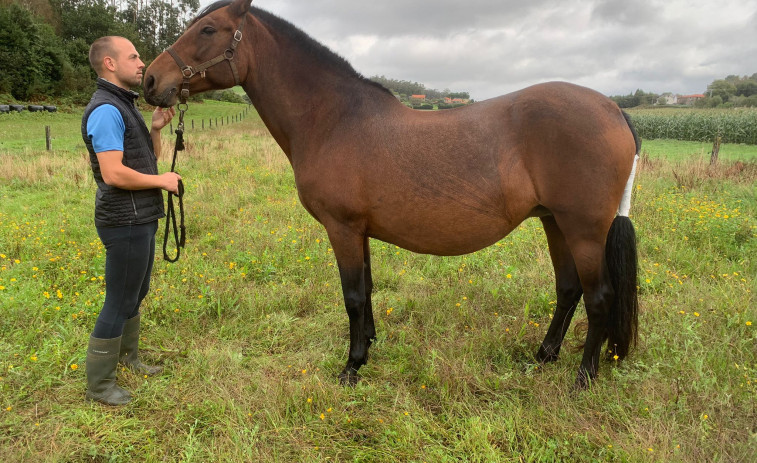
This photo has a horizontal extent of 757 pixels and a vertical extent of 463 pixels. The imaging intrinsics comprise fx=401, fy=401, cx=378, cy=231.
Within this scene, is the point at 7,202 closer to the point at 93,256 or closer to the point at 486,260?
the point at 93,256

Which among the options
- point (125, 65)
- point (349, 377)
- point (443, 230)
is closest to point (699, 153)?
point (443, 230)

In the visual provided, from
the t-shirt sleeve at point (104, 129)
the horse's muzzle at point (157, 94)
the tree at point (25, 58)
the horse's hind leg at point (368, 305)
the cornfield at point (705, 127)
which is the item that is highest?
the tree at point (25, 58)

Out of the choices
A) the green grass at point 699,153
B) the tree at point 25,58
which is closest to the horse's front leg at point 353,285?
the green grass at point 699,153

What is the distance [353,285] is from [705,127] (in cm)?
3603

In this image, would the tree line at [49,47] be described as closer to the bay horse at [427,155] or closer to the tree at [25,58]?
the tree at [25,58]

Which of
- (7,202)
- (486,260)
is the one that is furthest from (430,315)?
(7,202)

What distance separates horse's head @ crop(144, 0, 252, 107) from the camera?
2803 millimetres

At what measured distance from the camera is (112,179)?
2494mm

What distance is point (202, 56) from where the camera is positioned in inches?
112

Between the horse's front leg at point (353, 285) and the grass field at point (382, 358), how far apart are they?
0.45 ft

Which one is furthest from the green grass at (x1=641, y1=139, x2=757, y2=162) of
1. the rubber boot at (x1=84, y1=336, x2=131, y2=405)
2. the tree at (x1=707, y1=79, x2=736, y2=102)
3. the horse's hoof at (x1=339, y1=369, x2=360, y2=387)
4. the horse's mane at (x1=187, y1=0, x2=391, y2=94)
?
the tree at (x1=707, y1=79, x2=736, y2=102)

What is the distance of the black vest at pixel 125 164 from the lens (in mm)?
2609

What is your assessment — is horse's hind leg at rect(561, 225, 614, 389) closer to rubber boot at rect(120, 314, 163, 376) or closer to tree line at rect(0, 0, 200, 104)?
rubber boot at rect(120, 314, 163, 376)

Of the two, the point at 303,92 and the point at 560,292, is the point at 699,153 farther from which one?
the point at 303,92
